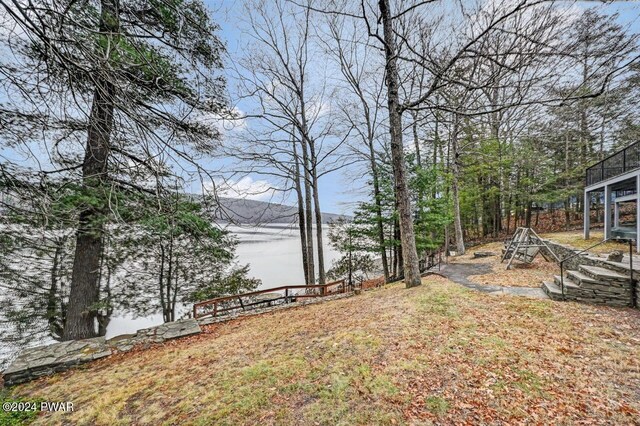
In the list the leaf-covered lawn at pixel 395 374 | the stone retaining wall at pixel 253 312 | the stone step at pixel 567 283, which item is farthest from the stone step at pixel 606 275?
the stone retaining wall at pixel 253 312

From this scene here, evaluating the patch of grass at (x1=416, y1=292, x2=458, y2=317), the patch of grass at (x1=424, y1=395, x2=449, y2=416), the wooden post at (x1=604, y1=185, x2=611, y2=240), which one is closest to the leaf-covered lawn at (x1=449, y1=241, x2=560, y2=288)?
the patch of grass at (x1=416, y1=292, x2=458, y2=317)

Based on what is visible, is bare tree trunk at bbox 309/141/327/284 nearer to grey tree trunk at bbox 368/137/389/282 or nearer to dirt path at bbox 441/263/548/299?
grey tree trunk at bbox 368/137/389/282

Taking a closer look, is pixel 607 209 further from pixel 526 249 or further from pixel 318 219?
pixel 318 219

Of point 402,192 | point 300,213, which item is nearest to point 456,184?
point 402,192

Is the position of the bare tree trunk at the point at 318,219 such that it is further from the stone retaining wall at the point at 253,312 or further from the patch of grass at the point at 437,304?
the patch of grass at the point at 437,304

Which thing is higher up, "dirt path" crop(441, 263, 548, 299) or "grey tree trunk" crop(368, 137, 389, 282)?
"grey tree trunk" crop(368, 137, 389, 282)

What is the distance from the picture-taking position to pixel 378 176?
1116 cm

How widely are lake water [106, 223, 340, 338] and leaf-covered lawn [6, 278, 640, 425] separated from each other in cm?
229

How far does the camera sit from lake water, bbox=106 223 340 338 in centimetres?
826

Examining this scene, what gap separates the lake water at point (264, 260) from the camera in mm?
8258

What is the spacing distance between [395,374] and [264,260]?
14324mm

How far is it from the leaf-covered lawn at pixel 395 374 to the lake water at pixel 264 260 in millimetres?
2292

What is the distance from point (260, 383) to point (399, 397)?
1.62 meters

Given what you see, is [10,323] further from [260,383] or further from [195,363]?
[260,383]
